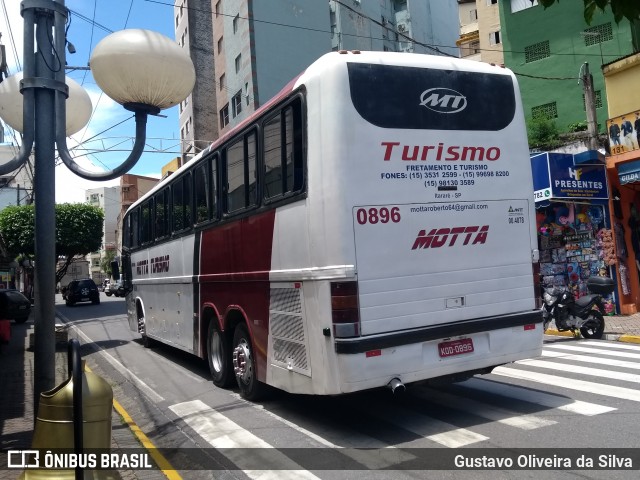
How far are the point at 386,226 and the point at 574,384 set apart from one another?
3806 millimetres

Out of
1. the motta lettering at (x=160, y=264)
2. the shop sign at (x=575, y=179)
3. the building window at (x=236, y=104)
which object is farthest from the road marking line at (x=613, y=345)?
the building window at (x=236, y=104)

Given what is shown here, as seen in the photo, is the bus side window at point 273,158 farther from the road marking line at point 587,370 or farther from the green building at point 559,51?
the green building at point 559,51

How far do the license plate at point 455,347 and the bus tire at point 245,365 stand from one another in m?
2.42

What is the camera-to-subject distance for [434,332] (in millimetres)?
5742

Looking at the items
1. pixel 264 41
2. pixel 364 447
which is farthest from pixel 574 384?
pixel 264 41

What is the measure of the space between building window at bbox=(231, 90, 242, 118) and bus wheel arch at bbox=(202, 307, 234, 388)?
2910cm

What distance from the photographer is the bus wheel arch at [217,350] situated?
8.13 metres

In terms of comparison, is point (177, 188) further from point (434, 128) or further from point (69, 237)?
point (69, 237)

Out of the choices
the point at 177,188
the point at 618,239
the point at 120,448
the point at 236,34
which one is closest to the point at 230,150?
the point at 177,188

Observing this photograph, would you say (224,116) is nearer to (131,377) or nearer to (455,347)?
(131,377)

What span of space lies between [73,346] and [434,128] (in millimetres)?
4001

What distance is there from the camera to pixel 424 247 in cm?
581

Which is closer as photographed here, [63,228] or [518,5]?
[518,5]

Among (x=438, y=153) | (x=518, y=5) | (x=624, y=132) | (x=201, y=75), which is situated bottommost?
(x=438, y=153)
